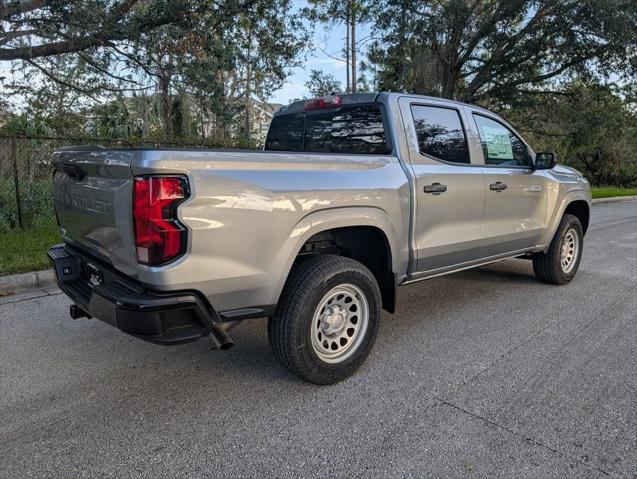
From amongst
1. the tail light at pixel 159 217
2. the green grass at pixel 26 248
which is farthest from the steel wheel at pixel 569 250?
the green grass at pixel 26 248

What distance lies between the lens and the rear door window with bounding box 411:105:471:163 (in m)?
4.00

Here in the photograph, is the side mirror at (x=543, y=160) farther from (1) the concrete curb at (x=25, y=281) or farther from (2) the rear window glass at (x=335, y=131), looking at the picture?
(1) the concrete curb at (x=25, y=281)

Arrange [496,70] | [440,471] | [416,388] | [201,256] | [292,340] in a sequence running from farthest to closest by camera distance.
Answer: [496,70], [416,388], [292,340], [201,256], [440,471]

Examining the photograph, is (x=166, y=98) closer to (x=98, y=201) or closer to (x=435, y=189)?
(x=435, y=189)

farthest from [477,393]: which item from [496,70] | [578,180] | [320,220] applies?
[496,70]

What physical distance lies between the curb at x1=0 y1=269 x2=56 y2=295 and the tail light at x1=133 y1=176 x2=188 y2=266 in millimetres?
3678

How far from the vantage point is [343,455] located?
2.53 meters

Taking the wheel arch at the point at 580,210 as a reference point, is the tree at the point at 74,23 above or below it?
above

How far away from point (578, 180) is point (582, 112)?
14.5 metres

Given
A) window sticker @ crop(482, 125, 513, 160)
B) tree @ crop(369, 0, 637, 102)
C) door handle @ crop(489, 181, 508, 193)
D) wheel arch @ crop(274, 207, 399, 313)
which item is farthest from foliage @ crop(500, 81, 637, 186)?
wheel arch @ crop(274, 207, 399, 313)

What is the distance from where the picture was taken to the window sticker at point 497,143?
4695 mm

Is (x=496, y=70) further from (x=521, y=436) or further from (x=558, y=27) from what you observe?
(x=521, y=436)

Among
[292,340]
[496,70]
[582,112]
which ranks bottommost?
[292,340]

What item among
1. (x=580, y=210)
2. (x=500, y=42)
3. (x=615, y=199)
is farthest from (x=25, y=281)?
(x=615, y=199)
